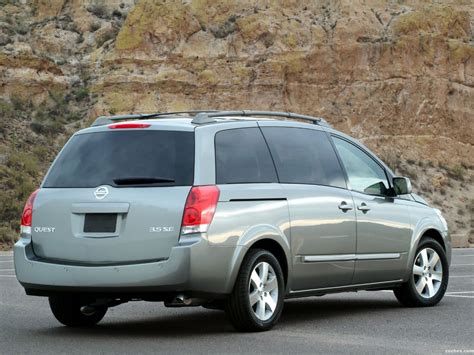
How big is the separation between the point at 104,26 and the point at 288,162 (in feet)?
140

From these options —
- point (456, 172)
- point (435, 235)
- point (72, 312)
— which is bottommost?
point (456, 172)

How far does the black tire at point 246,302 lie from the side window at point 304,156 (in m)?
0.89

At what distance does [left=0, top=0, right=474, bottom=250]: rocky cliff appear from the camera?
158 ft

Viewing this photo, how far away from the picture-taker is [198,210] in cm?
909

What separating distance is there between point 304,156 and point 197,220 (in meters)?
1.92

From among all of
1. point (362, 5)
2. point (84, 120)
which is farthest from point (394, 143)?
point (84, 120)

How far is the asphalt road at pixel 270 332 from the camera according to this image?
8734mm

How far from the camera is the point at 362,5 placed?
52469mm

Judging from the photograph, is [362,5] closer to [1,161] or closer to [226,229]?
[1,161]

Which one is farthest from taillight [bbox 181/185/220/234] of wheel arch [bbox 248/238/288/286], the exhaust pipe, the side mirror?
the side mirror

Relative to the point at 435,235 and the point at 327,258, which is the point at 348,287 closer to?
the point at 327,258

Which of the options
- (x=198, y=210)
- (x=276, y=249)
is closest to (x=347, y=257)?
(x=276, y=249)

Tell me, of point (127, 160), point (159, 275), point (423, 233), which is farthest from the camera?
point (423, 233)

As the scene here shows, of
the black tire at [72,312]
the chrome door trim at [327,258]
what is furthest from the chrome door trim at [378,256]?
the black tire at [72,312]
